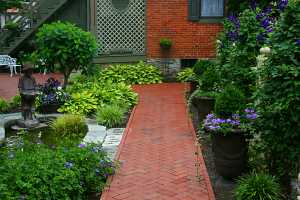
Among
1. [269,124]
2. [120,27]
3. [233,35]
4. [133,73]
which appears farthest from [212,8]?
[269,124]

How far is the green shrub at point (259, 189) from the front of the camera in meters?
4.98

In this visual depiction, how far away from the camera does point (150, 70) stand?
586 inches

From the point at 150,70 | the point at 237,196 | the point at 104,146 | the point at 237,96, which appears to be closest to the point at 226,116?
the point at 237,96

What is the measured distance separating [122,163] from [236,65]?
304 centimetres

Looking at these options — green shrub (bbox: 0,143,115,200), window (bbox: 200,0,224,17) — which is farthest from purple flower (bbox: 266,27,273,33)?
window (bbox: 200,0,224,17)

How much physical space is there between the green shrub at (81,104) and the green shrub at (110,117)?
1.90ft

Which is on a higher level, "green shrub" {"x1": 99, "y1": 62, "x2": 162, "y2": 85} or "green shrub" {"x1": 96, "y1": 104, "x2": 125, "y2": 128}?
"green shrub" {"x1": 99, "y1": 62, "x2": 162, "y2": 85}

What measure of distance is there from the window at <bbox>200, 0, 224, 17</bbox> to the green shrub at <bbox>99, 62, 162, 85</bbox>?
2444mm

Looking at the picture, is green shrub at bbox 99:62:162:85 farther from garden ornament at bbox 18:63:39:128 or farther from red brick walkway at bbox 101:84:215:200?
→ garden ornament at bbox 18:63:39:128

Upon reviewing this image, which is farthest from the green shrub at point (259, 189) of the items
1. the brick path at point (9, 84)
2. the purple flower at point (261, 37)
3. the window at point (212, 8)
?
the window at point (212, 8)

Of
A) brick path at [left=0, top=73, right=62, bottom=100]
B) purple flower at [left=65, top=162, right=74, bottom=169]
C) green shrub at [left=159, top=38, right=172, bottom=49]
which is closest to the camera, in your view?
purple flower at [left=65, top=162, right=74, bottom=169]

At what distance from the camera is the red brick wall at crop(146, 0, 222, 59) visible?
1507 centimetres

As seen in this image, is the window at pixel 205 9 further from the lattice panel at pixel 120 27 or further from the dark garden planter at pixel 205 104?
the dark garden planter at pixel 205 104

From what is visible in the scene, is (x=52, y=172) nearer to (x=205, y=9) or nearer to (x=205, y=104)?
(x=205, y=104)
